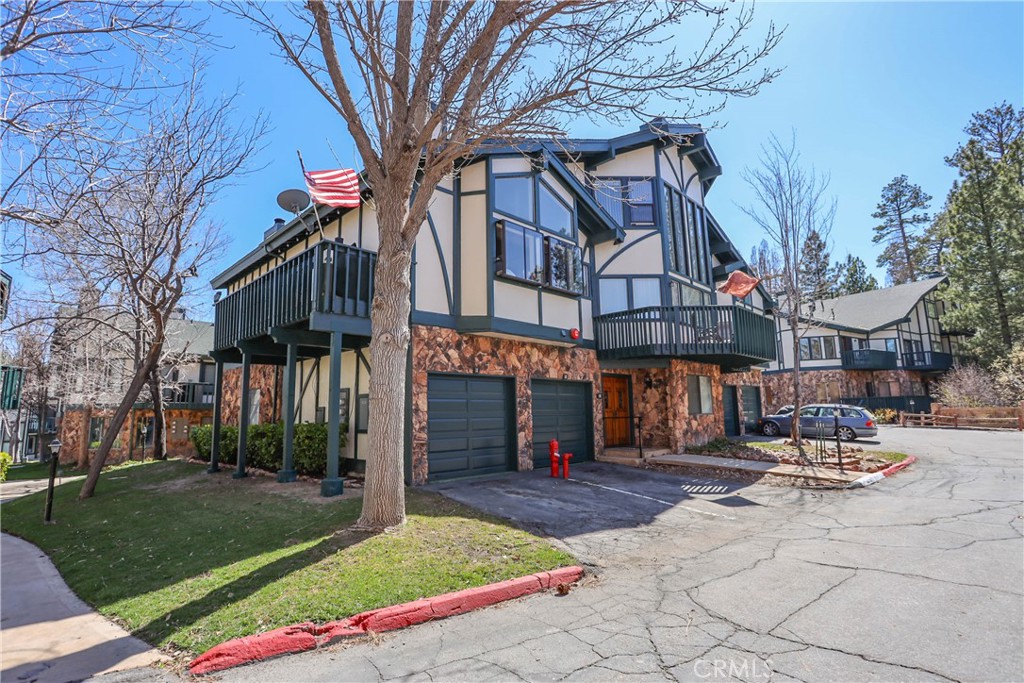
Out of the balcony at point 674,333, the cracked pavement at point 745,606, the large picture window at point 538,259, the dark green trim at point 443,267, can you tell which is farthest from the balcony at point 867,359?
the dark green trim at point 443,267

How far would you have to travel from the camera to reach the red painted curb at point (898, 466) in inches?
469

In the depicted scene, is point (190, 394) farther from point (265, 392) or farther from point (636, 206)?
point (636, 206)

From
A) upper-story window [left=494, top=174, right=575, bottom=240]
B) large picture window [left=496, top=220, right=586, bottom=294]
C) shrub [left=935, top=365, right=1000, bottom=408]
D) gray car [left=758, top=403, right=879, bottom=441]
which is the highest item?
upper-story window [left=494, top=174, right=575, bottom=240]

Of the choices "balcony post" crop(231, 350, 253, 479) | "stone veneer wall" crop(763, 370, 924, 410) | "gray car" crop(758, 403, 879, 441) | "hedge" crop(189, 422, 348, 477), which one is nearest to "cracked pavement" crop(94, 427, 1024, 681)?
"hedge" crop(189, 422, 348, 477)

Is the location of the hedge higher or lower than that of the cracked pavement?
higher

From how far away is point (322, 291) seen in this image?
30.0ft

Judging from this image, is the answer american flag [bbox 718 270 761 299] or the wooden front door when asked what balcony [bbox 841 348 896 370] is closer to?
american flag [bbox 718 270 761 299]

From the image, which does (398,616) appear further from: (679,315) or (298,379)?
(679,315)

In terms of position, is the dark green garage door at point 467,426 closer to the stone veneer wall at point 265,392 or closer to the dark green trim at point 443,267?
the dark green trim at point 443,267

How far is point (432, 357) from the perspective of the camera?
33.8ft

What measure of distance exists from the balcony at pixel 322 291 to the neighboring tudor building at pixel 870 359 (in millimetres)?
30515

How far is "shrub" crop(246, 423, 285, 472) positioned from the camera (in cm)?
1181

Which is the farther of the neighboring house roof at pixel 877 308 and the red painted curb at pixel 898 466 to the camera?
the neighboring house roof at pixel 877 308

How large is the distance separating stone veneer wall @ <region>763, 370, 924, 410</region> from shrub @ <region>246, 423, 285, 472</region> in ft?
100
